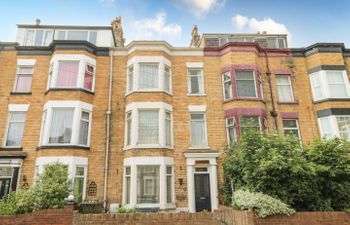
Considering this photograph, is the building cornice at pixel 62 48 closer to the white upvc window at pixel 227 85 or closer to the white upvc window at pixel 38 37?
the white upvc window at pixel 38 37

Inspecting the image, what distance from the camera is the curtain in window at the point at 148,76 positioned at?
1529 centimetres

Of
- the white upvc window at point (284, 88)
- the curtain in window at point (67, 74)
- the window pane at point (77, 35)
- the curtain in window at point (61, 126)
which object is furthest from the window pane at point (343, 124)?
the window pane at point (77, 35)

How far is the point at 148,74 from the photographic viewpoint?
15547 mm

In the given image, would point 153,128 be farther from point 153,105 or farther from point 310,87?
point 310,87

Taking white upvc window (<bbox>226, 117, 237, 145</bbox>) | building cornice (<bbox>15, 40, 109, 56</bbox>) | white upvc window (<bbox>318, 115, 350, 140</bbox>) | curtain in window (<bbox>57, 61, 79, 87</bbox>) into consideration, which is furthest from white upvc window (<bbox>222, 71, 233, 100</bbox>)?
curtain in window (<bbox>57, 61, 79, 87</bbox>)

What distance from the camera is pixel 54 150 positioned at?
Result: 43.7 ft

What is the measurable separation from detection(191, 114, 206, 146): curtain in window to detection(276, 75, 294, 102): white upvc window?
5984 mm

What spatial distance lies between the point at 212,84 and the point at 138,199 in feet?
29.2

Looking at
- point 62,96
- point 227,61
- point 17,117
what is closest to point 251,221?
point 227,61

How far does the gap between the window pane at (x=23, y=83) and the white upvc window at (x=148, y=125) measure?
7.03m

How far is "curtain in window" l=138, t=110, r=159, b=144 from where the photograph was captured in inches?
557

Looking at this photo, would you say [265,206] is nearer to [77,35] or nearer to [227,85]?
[227,85]

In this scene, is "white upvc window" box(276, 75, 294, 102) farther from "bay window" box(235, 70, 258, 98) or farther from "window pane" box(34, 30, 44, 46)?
"window pane" box(34, 30, 44, 46)

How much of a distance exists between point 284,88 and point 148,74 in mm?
9855
